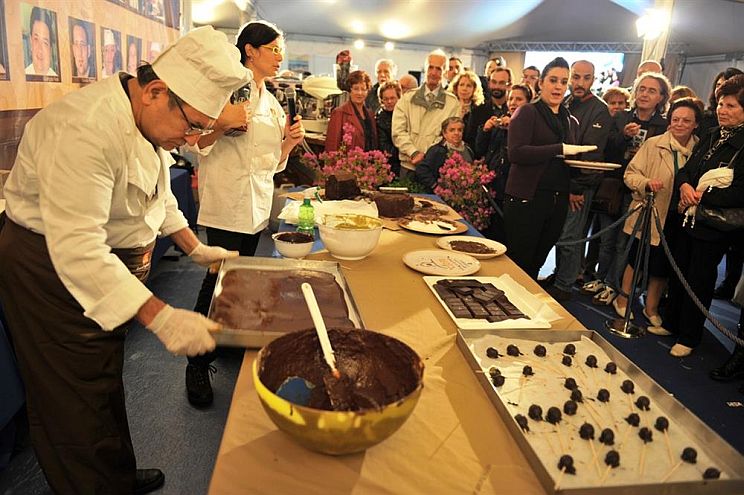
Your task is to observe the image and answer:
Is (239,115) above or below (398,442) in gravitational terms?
above

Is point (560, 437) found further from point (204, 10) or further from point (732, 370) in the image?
point (204, 10)

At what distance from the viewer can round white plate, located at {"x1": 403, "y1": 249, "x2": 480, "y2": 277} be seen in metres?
1.74

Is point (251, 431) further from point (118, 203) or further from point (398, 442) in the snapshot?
point (118, 203)

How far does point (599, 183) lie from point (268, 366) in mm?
3507

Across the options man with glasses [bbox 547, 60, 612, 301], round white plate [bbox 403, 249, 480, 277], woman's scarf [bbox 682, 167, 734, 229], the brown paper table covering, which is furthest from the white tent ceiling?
the brown paper table covering

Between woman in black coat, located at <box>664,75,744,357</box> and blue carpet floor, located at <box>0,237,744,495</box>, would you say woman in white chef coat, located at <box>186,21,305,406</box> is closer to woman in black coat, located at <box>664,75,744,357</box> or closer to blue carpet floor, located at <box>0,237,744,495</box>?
blue carpet floor, located at <box>0,237,744,495</box>

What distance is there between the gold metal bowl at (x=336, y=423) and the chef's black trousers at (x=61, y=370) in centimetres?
77

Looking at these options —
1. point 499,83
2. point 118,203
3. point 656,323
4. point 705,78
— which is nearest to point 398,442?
point 118,203

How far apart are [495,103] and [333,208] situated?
93.3 inches

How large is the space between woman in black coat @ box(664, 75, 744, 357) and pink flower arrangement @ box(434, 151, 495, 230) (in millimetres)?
1101

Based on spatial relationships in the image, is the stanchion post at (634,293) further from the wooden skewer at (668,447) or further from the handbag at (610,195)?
the wooden skewer at (668,447)

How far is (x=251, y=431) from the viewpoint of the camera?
0.90m

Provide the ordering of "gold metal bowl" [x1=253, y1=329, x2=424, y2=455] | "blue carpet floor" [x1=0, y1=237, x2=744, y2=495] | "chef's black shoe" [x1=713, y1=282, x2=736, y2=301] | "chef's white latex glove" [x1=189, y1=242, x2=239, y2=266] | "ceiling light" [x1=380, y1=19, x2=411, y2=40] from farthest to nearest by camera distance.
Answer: "ceiling light" [x1=380, y1=19, x2=411, y2=40] < "chef's black shoe" [x1=713, y1=282, x2=736, y2=301] < "blue carpet floor" [x1=0, y1=237, x2=744, y2=495] < "chef's white latex glove" [x1=189, y1=242, x2=239, y2=266] < "gold metal bowl" [x1=253, y1=329, x2=424, y2=455]

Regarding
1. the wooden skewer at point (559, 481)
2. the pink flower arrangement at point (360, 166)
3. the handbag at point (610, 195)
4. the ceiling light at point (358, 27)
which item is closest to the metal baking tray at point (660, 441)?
the wooden skewer at point (559, 481)
